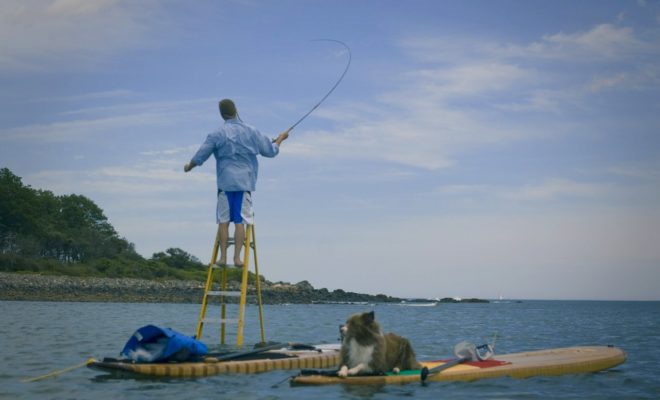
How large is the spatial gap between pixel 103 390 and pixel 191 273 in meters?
76.6

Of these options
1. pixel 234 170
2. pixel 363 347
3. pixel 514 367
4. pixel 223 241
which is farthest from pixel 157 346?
pixel 514 367

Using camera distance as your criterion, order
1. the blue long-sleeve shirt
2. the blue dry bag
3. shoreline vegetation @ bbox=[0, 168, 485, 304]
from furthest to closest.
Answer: shoreline vegetation @ bbox=[0, 168, 485, 304] < the blue long-sleeve shirt < the blue dry bag

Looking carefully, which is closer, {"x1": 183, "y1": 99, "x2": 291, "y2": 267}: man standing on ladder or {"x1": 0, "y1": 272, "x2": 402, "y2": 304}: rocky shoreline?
{"x1": 183, "y1": 99, "x2": 291, "y2": 267}: man standing on ladder

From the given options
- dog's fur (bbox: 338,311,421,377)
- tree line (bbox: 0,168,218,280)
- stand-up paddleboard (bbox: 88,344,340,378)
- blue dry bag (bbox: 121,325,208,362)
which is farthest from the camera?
tree line (bbox: 0,168,218,280)

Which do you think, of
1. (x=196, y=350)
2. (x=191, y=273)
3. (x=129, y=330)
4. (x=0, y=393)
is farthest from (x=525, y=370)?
(x=191, y=273)

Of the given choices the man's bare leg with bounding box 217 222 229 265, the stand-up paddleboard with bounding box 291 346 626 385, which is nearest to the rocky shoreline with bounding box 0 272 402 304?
the man's bare leg with bounding box 217 222 229 265

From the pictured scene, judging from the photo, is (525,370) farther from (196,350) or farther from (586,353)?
(196,350)

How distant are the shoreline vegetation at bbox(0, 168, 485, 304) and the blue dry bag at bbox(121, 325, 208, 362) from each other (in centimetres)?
4835

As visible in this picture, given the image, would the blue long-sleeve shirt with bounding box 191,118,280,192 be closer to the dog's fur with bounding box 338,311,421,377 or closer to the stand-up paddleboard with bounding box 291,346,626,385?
the dog's fur with bounding box 338,311,421,377

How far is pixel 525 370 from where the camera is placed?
1134cm

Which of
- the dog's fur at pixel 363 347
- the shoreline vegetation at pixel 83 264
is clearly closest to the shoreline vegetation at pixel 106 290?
the shoreline vegetation at pixel 83 264

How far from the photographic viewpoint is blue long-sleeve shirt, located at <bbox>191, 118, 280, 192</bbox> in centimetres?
1318

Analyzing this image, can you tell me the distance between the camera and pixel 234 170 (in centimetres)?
1321

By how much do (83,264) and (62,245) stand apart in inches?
347
